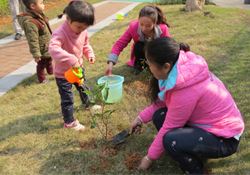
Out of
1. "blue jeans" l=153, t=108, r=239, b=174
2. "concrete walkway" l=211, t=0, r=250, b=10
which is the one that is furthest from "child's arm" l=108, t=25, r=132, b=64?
"concrete walkway" l=211, t=0, r=250, b=10

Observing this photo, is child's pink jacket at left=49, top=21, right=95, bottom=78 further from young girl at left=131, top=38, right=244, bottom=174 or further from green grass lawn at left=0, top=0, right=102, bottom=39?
green grass lawn at left=0, top=0, right=102, bottom=39

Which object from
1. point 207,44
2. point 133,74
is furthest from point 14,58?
point 207,44

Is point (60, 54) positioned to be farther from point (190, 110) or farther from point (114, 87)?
point (190, 110)

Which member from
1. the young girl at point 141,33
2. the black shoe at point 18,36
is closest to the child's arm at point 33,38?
the young girl at point 141,33

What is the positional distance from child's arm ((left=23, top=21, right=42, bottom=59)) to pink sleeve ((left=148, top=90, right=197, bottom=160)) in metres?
2.25

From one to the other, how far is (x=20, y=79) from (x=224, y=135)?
9.98 ft

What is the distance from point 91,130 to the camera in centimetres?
314

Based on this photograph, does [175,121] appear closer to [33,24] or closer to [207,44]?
[33,24]

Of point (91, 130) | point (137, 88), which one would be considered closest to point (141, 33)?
point (137, 88)

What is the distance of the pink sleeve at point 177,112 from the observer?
7.29ft

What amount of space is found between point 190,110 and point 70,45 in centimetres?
132

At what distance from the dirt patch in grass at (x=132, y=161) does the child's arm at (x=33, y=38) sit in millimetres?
1975

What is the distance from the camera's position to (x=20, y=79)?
4.52 m

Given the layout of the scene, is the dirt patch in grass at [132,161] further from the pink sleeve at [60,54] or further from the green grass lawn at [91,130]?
the pink sleeve at [60,54]
